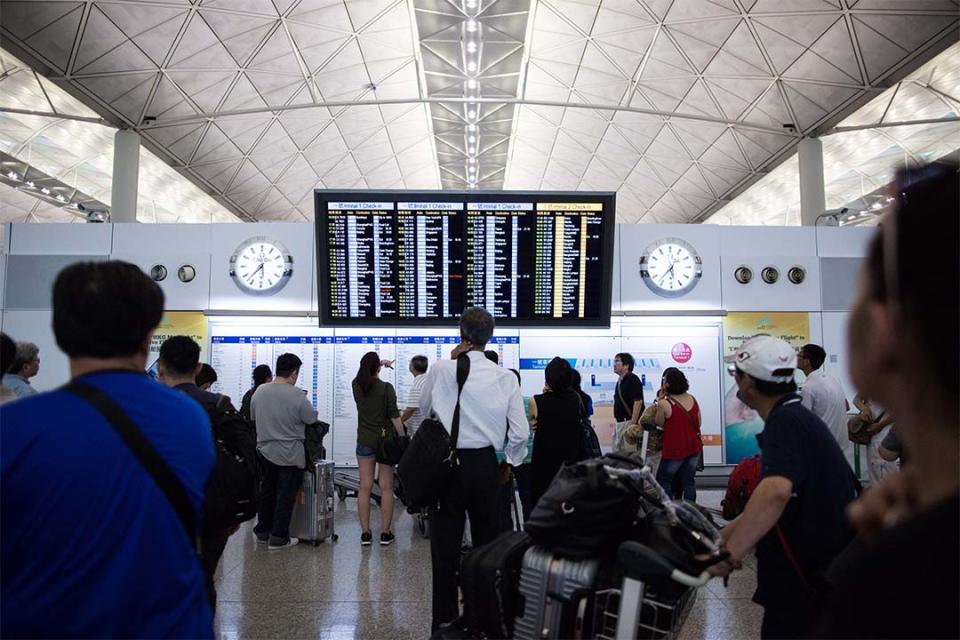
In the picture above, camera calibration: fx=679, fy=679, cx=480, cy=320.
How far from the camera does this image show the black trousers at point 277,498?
6316 mm

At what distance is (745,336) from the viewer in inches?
343

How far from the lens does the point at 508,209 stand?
6195mm

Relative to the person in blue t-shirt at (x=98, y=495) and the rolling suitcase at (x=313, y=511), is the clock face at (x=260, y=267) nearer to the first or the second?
the rolling suitcase at (x=313, y=511)

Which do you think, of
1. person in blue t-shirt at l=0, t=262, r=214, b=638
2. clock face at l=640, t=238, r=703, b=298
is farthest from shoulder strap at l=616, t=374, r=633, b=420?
person in blue t-shirt at l=0, t=262, r=214, b=638

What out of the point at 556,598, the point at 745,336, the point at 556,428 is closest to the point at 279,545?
the point at 556,428

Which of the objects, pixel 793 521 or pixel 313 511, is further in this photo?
pixel 313 511

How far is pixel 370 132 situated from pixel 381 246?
13.9 metres

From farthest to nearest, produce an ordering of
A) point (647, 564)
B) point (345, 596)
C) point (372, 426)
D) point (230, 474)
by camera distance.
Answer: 1. point (372, 426)
2. point (345, 596)
3. point (230, 474)
4. point (647, 564)

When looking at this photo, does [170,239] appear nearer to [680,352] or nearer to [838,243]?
[680,352]

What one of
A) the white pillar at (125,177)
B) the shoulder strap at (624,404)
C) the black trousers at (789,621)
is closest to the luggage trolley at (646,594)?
the black trousers at (789,621)

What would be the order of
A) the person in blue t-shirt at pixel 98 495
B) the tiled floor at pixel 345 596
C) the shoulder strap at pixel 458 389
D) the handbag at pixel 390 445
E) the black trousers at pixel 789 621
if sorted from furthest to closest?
1. the handbag at pixel 390 445
2. the tiled floor at pixel 345 596
3. the shoulder strap at pixel 458 389
4. the black trousers at pixel 789 621
5. the person in blue t-shirt at pixel 98 495

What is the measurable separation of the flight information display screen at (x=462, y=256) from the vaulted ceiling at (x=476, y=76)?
823cm

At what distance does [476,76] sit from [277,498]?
13104 millimetres

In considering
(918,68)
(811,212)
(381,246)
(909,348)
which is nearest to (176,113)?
(381,246)
